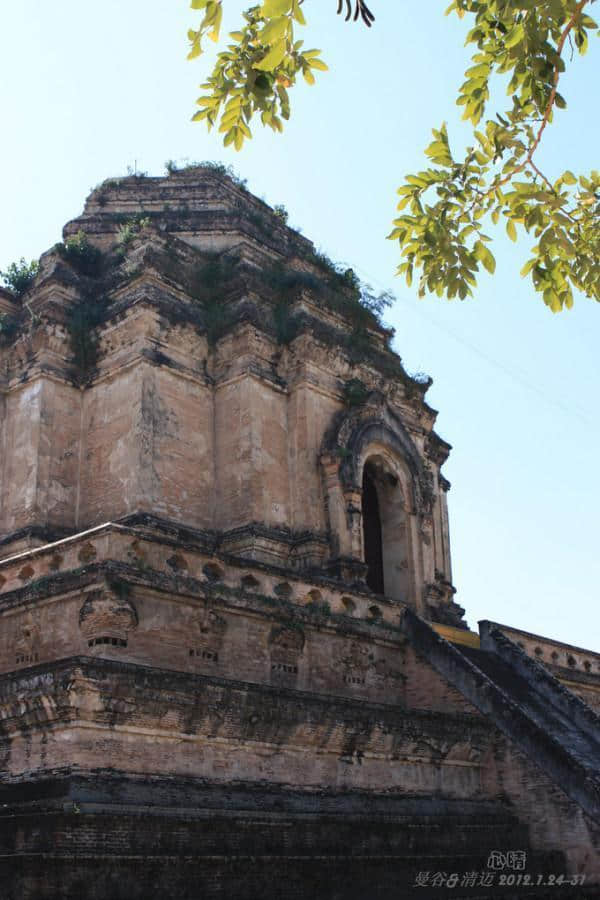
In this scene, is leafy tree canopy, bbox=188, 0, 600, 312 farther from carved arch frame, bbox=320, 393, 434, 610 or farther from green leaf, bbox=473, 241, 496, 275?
carved arch frame, bbox=320, 393, 434, 610

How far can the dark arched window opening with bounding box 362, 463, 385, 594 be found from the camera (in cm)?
1930

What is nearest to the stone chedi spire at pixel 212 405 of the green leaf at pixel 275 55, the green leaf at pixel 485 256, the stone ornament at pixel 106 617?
the stone ornament at pixel 106 617

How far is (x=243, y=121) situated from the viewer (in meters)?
6.25

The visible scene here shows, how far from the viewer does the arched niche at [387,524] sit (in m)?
18.9

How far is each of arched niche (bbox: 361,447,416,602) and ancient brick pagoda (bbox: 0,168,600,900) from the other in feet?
0.18

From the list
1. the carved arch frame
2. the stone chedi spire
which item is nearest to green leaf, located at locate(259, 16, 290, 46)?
the stone chedi spire

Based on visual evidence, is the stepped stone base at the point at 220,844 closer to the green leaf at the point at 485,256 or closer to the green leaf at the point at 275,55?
the green leaf at the point at 485,256

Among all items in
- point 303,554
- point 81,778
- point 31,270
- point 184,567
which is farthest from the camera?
point 31,270

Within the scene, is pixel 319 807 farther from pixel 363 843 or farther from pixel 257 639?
pixel 257 639

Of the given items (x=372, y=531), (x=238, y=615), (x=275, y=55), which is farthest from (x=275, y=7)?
(x=372, y=531)

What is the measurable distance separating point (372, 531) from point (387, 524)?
0.35 metres

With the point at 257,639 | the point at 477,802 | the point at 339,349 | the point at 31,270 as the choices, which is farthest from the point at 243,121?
the point at 31,270

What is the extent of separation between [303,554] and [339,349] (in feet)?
14.1

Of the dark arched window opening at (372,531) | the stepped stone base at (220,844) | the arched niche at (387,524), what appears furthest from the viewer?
the dark arched window opening at (372,531)
